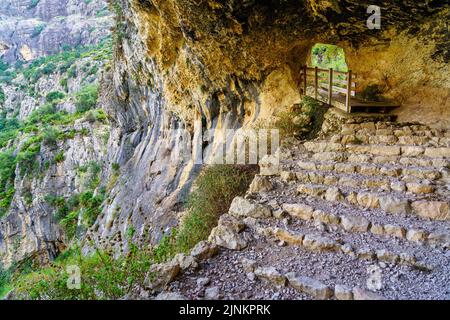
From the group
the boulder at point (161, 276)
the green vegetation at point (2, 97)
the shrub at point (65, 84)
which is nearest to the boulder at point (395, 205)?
the boulder at point (161, 276)

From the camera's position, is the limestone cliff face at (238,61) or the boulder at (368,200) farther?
the limestone cliff face at (238,61)

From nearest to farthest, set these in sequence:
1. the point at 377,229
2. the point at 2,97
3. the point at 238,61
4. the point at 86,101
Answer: the point at 377,229 → the point at 238,61 → the point at 86,101 → the point at 2,97

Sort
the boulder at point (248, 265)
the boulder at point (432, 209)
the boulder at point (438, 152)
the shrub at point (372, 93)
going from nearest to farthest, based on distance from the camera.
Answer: the boulder at point (248, 265)
the boulder at point (432, 209)
the boulder at point (438, 152)
the shrub at point (372, 93)

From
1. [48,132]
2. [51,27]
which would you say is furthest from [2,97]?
[48,132]

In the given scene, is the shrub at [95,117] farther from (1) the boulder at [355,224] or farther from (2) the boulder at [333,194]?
(1) the boulder at [355,224]

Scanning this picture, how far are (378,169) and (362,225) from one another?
1.65 meters

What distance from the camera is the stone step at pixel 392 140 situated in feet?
19.7

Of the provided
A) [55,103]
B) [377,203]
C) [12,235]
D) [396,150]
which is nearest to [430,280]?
[377,203]

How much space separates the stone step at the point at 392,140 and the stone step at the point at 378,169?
3.49 feet

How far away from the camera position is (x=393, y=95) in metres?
7.80

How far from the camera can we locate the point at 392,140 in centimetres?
643

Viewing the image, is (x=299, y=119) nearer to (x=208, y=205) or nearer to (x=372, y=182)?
(x=372, y=182)

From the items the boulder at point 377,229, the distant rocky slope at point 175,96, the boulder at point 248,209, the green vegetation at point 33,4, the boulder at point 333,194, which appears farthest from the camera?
the green vegetation at point 33,4

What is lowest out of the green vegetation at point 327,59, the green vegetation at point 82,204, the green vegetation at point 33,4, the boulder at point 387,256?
the green vegetation at point 82,204
